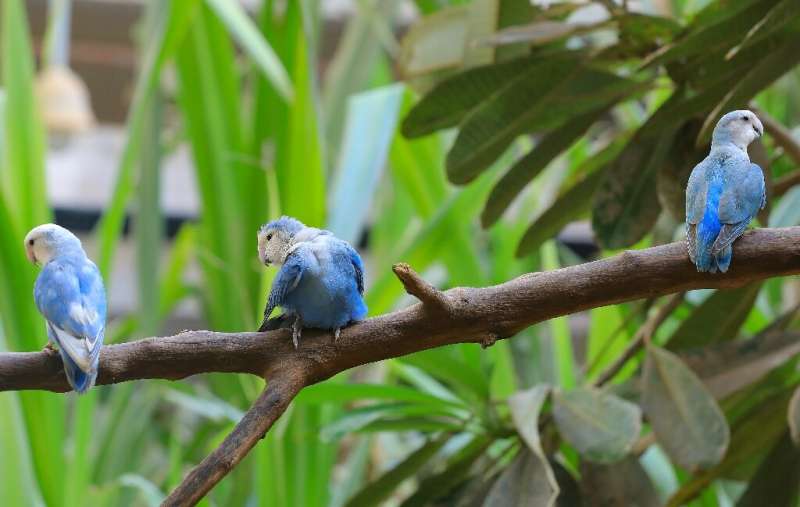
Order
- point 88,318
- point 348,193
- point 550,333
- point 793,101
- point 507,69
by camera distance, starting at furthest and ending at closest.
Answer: point 793,101 → point 550,333 → point 348,193 → point 507,69 → point 88,318

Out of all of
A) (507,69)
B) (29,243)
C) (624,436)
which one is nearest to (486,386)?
(624,436)

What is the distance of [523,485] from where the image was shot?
1047mm

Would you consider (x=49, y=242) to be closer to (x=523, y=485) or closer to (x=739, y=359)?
(x=523, y=485)

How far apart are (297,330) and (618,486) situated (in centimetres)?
54

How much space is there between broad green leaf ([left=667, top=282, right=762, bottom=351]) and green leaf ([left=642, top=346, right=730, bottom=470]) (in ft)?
0.44

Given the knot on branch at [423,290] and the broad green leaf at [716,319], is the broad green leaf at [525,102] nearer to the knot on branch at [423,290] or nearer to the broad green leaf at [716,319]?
the broad green leaf at [716,319]

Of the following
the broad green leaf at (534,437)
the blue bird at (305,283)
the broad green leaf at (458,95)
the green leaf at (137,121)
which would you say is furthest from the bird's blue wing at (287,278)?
the green leaf at (137,121)

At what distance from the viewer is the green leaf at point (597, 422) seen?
1012 mm

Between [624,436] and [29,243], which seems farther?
[624,436]

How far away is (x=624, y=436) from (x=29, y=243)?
1.81 feet

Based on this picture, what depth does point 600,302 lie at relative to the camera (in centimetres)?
74

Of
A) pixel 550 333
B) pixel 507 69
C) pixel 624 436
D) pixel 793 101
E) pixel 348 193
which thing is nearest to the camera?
pixel 624 436

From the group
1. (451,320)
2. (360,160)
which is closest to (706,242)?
(451,320)

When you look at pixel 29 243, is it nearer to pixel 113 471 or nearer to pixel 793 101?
pixel 113 471
